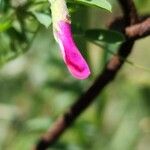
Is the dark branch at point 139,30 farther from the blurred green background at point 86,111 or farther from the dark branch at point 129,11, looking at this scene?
the blurred green background at point 86,111

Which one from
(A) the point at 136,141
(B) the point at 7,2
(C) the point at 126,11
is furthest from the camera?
(A) the point at 136,141

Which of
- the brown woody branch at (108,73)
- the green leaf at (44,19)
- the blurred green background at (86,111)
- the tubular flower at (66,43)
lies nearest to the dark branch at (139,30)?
the brown woody branch at (108,73)

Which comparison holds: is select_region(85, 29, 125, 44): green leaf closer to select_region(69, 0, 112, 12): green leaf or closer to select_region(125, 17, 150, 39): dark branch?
select_region(125, 17, 150, 39): dark branch

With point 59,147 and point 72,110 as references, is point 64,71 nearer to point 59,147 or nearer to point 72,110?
point 59,147

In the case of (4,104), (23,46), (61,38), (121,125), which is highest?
(61,38)

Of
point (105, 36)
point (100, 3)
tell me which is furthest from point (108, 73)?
point (100, 3)

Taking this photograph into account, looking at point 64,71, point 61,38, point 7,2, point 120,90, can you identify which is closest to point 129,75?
point 120,90
